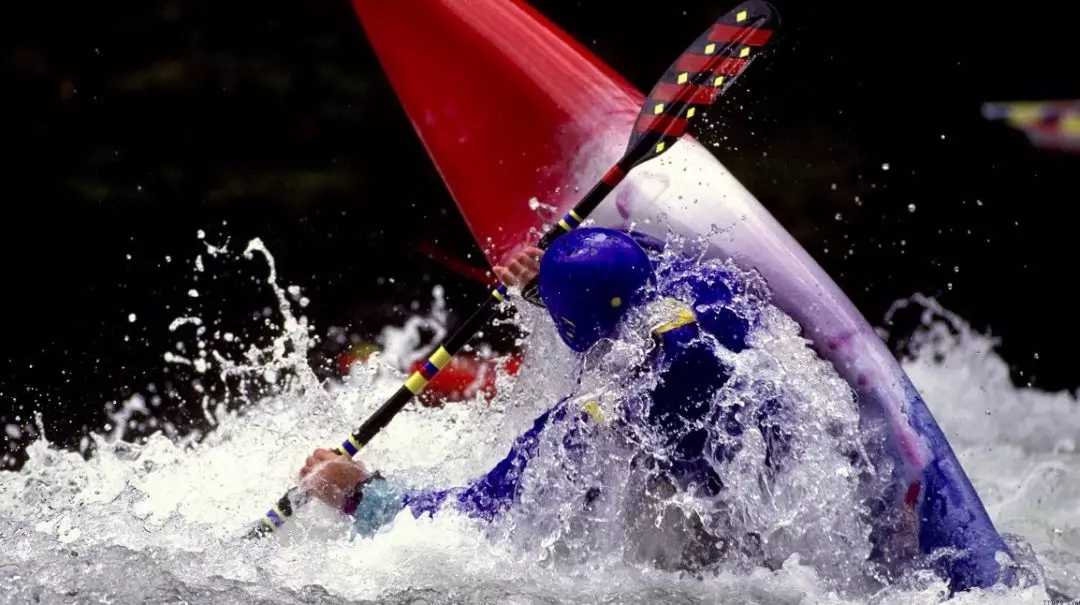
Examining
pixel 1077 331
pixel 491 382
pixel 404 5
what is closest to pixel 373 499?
pixel 491 382

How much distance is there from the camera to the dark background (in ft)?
13.3

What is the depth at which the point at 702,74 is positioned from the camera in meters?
3.08

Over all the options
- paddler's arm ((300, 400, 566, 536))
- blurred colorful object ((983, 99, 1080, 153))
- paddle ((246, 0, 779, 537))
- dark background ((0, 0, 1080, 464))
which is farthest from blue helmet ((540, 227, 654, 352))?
dark background ((0, 0, 1080, 464))

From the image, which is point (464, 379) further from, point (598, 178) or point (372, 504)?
point (372, 504)

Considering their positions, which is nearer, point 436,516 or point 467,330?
point 436,516

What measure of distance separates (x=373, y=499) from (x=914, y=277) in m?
2.21

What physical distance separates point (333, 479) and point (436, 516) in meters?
0.30

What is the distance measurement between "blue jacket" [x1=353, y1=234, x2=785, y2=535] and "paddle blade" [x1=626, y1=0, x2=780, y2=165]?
0.49 m

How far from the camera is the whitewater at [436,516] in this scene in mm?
2406

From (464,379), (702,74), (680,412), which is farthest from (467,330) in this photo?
(464,379)

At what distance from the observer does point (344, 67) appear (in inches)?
181

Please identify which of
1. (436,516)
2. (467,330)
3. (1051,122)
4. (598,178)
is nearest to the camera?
(1051,122)

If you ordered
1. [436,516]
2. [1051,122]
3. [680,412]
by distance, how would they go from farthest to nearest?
[436,516] < [680,412] < [1051,122]

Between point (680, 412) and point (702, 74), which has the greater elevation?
point (702, 74)
